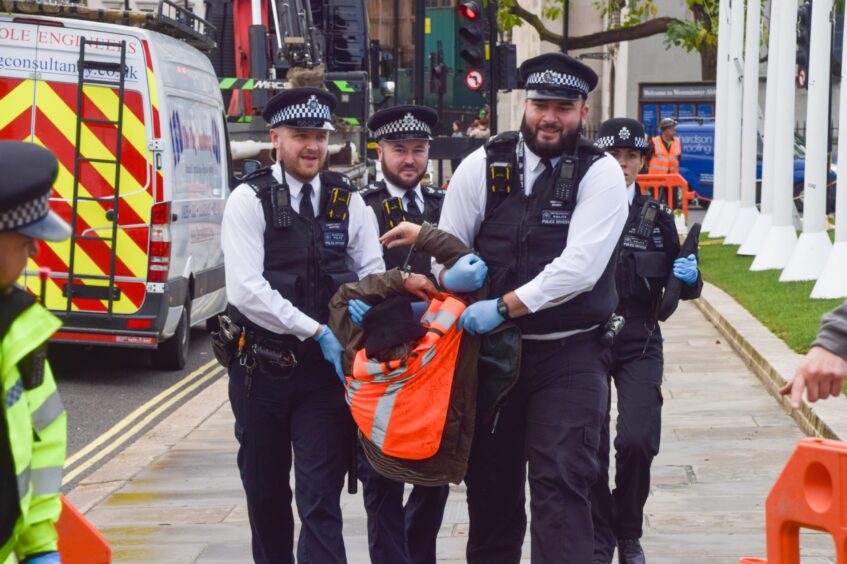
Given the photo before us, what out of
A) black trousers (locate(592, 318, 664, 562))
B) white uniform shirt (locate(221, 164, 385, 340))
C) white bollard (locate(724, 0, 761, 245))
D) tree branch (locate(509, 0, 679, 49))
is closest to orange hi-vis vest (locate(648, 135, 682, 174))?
white bollard (locate(724, 0, 761, 245))

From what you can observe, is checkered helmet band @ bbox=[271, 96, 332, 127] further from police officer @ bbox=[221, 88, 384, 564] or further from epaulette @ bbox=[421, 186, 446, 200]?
epaulette @ bbox=[421, 186, 446, 200]

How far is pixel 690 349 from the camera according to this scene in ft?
46.0

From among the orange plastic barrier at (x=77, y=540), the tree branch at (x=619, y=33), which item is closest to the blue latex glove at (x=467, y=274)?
the orange plastic barrier at (x=77, y=540)

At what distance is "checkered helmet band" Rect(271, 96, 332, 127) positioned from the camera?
5.79m

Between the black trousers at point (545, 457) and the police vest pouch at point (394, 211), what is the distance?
171 centimetres

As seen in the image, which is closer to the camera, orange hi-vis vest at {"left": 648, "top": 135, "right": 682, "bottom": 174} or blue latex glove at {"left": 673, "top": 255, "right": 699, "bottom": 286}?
blue latex glove at {"left": 673, "top": 255, "right": 699, "bottom": 286}

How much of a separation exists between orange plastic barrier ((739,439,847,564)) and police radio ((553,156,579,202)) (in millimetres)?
1699

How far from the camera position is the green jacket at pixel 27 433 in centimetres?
312

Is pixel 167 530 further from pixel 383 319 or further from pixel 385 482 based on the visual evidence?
pixel 383 319

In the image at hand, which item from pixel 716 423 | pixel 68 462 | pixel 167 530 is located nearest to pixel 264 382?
pixel 167 530

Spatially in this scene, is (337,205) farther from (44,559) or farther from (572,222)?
(44,559)

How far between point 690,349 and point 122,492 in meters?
6.94

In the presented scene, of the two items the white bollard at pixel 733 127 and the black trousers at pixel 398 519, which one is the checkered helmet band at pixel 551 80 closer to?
the black trousers at pixel 398 519

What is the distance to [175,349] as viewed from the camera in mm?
12992
